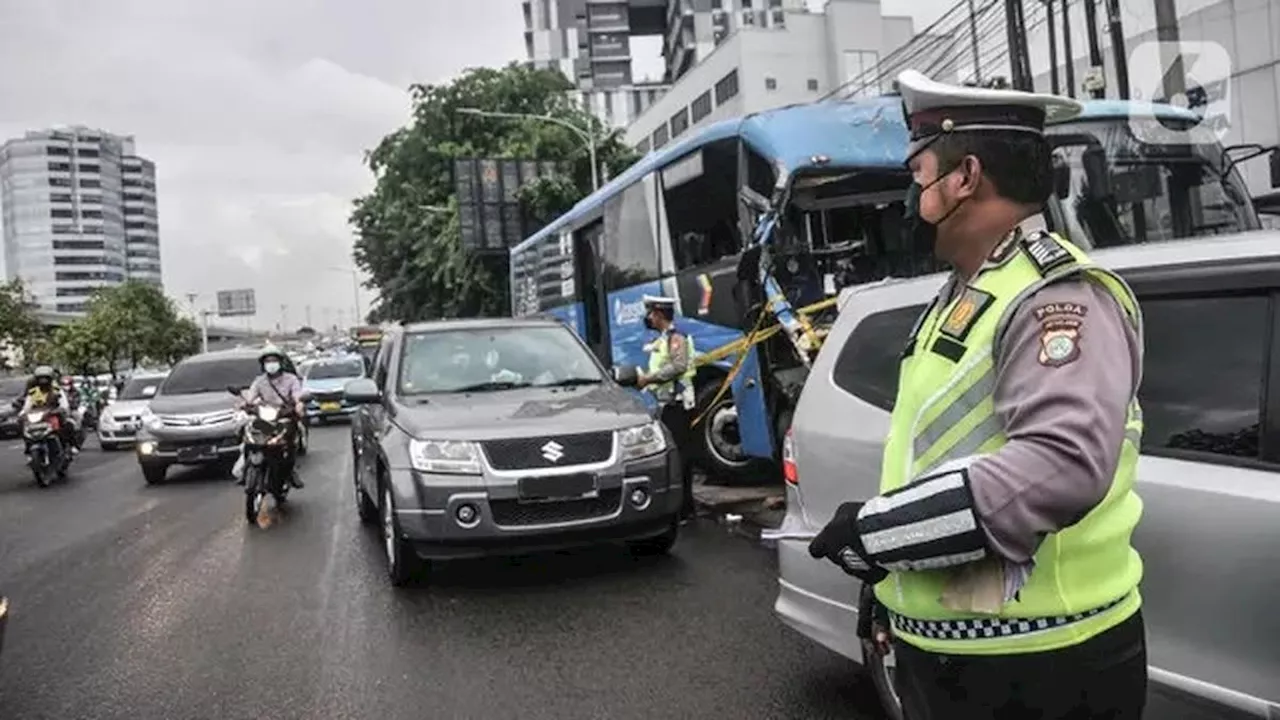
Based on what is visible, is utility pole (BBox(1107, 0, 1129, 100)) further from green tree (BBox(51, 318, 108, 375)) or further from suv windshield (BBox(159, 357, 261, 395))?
green tree (BBox(51, 318, 108, 375))

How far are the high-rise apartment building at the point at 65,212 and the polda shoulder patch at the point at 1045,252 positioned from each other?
104 meters

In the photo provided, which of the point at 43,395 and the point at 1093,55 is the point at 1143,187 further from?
the point at 43,395

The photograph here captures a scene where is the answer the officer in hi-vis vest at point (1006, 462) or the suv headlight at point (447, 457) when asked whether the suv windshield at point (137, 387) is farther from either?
the officer in hi-vis vest at point (1006, 462)

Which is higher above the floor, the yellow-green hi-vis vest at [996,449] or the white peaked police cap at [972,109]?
the white peaked police cap at [972,109]

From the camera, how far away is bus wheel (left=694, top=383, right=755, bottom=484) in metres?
10.3

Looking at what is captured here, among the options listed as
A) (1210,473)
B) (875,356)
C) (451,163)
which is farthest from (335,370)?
(1210,473)

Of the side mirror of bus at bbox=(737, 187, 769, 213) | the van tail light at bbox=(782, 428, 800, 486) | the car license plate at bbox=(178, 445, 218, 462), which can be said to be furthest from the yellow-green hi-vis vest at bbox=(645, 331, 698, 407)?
the car license plate at bbox=(178, 445, 218, 462)

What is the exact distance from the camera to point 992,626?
166cm

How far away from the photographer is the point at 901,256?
8781 mm

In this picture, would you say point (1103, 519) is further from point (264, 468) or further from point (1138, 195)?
point (264, 468)

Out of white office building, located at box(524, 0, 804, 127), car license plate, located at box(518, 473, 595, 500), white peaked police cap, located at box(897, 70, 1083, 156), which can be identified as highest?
white office building, located at box(524, 0, 804, 127)

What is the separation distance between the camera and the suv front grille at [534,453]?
6.37 metres

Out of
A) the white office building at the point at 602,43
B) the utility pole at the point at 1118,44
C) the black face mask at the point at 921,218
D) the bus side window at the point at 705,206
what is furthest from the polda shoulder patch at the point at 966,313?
the white office building at the point at 602,43

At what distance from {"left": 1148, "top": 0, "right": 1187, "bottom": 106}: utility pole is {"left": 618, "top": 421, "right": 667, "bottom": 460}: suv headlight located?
9819mm
